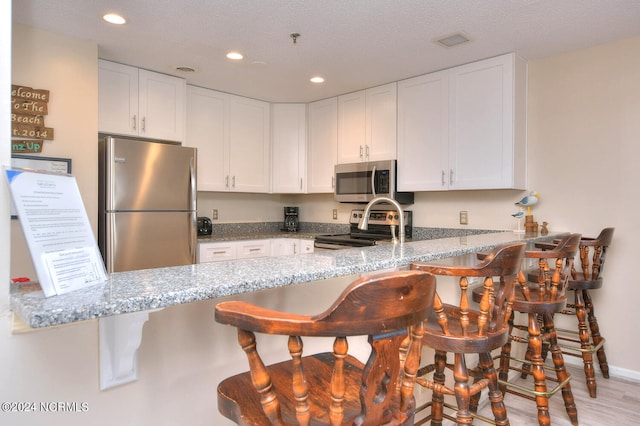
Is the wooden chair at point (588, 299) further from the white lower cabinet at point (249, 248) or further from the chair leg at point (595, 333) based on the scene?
the white lower cabinet at point (249, 248)

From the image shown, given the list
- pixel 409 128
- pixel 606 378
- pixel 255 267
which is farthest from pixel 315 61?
pixel 606 378

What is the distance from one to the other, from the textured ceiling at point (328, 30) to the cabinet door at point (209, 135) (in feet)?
1.38

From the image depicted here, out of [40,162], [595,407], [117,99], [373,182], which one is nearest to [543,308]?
[595,407]

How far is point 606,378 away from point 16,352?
3.37 metres

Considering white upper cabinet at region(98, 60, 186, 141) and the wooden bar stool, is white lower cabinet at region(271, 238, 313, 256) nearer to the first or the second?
white upper cabinet at region(98, 60, 186, 141)

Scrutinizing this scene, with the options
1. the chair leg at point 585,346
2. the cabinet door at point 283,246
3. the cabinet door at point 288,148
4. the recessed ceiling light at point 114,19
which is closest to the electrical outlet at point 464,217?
the chair leg at point 585,346

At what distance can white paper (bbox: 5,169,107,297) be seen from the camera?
0.79 metres

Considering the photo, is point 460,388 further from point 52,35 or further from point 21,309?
point 52,35

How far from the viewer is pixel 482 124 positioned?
10.3 ft

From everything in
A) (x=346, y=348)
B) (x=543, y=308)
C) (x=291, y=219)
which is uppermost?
(x=291, y=219)

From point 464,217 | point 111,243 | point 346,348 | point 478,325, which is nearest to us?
point 346,348

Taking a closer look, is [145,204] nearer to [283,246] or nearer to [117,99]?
[117,99]

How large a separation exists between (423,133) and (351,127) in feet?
2.68

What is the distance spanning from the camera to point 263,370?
767 mm
